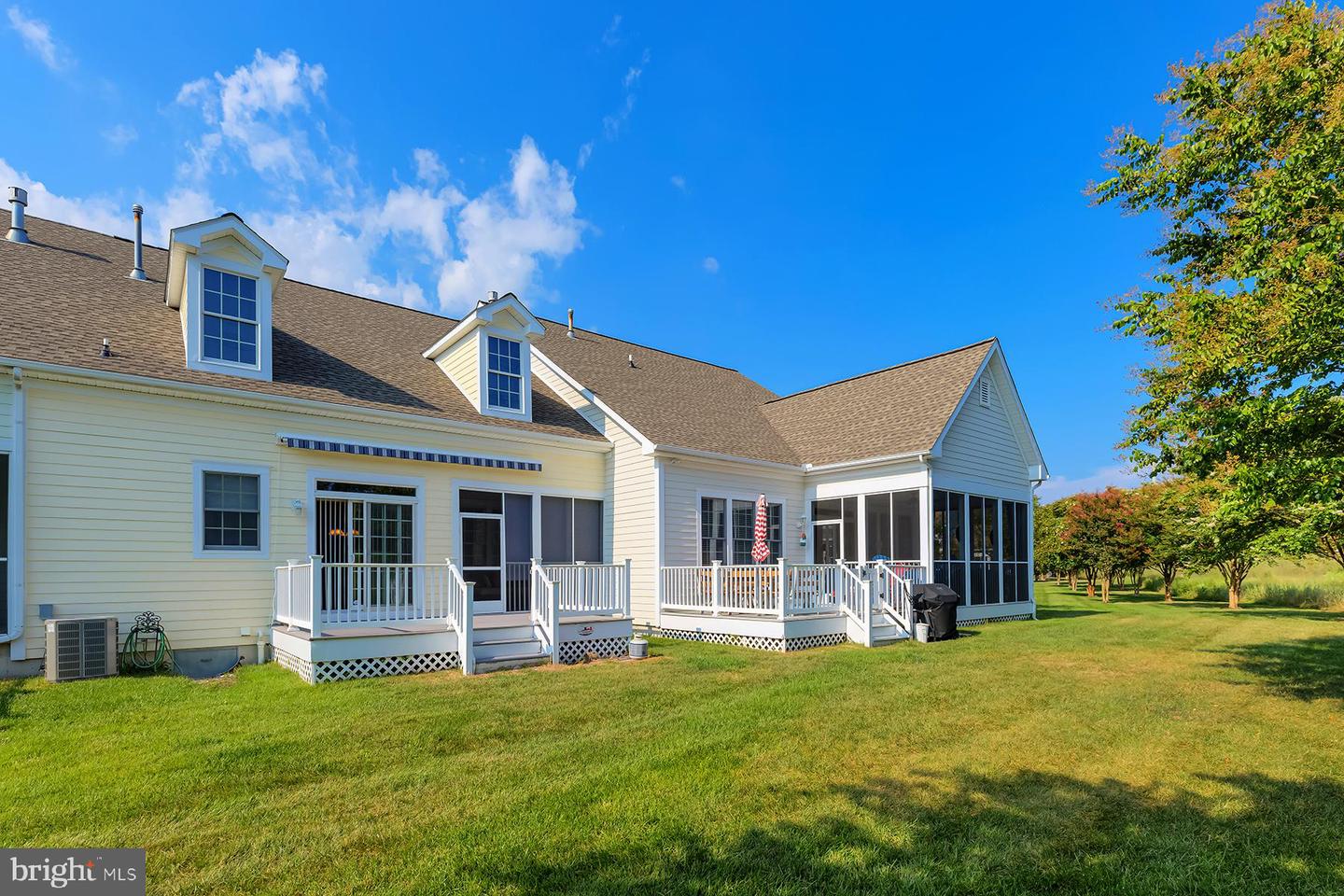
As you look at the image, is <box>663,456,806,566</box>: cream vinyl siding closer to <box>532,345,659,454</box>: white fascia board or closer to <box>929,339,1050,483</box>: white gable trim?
<box>532,345,659,454</box>: white fascia board

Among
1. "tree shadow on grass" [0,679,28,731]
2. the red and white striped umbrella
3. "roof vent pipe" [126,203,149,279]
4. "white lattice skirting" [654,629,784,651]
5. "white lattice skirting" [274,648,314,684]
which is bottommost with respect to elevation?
"white lattice skirting" [654,629,784,651]

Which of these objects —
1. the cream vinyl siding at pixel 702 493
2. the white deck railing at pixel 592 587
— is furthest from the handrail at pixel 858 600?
the white deck railing at pixel 592 587

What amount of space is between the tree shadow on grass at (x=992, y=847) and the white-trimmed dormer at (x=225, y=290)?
32.8ft

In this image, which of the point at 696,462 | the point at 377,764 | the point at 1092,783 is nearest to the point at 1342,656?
the point at 1092,783

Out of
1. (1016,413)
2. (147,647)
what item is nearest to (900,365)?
(1016,413)

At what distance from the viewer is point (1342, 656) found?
432 inches

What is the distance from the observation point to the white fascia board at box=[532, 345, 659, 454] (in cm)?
1390

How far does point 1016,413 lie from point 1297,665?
918 cm

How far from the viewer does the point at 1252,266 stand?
798 cm

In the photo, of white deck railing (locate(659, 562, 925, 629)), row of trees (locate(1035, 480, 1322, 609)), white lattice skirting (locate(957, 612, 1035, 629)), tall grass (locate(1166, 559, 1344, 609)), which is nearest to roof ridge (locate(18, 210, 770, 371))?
white deck railing (locate(659, 562, 925, 629))

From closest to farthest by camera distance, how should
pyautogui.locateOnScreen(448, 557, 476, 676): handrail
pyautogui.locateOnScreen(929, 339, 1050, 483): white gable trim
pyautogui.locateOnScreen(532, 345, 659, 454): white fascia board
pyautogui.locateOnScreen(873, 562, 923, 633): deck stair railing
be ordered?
pyautogui.locateOnScreen(448, 557, 476, 676): handrail, pyautogui.locateOnScreen(873, 562, 923, 633): deck stair railing, pyautogui.locateOnScreen(532, 345, 659, 454): white fascia board, pyautogui.locateOnScreen(929, 339, 1050, 483): white gable trim

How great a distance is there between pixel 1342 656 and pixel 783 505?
392 inches

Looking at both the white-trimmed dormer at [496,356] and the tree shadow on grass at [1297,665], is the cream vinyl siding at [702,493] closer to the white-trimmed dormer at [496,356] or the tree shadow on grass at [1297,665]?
the white-trimmed dormer at [496,356]

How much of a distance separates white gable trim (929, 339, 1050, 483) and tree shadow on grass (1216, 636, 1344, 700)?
6.84 metres
